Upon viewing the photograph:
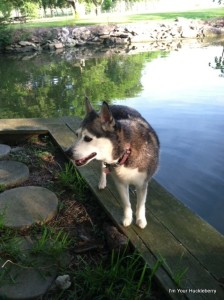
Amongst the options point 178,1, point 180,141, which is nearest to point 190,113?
point 180,141

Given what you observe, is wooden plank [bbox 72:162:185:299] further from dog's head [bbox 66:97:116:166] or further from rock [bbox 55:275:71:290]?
dog's head [bbox 66:97:116:166]

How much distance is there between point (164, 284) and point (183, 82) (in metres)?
9.65

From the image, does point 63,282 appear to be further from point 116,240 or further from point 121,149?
point 121,149

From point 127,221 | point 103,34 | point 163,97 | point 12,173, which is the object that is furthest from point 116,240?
point 103,34

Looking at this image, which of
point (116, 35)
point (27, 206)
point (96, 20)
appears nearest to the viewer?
point (27, 206)

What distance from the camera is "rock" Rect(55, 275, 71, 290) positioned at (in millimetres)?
2516

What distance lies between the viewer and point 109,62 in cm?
1709

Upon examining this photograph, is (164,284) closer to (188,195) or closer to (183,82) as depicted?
(188,195)

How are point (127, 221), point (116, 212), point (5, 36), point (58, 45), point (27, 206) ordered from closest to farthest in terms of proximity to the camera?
point (127, 221) < point (116, 212) < point (27, 206) < point (5, 36) < point (58, 45)

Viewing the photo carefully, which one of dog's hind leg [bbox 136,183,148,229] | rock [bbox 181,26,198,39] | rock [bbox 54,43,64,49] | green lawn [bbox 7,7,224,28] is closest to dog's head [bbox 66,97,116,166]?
dog's hind leg [bbox 136,183,148,229]

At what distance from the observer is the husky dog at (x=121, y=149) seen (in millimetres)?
2543

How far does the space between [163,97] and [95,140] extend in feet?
24.0

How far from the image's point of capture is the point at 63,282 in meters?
2.54

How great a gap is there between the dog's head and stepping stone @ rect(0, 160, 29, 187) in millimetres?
1666
